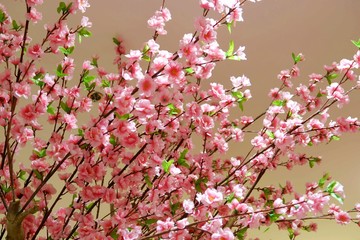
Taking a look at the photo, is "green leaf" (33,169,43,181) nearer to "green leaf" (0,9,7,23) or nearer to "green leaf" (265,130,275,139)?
"green leaf" (0,9,7,23)

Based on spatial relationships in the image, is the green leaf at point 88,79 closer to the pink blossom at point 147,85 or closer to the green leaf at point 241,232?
the pink blossom at point 147,85

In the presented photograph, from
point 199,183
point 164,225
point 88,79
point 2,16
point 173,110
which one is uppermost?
point 2,16

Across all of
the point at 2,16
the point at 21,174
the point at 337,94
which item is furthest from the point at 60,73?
the point at 337,94

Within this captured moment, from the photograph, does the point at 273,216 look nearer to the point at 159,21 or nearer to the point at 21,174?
the point at 159,21

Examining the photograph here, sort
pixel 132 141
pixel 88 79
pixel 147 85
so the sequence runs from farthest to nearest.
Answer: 1. pixel 88 79
2. pixel 132 141
3. pixel 147 85

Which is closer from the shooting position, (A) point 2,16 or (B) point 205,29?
(B) point 205,29

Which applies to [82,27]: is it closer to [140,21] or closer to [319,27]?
[140,21]

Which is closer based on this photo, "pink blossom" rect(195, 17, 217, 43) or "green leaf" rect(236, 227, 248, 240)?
"pink blossom" rect(195, 17, 217, 43)

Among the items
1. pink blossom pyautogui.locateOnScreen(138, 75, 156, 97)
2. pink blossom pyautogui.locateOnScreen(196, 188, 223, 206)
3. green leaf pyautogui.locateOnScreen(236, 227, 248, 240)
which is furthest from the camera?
green leaf pyautogui.locateOnScreen(236, 227, 248, 240)

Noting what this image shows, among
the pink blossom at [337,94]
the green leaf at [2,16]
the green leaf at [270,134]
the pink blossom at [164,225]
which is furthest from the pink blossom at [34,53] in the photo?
the pink blossom at [337,94]

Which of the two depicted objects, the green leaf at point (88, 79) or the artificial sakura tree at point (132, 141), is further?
the green leaf at point (88, 79)

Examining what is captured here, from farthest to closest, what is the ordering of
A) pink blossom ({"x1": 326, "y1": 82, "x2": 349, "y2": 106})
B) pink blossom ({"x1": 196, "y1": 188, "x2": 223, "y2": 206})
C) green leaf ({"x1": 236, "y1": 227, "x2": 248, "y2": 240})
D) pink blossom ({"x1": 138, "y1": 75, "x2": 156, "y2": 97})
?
pink blossom ({"x1": 326, "y1": 82, "x2": 349, "y2": 106}) < green leaf ({"x1": 236, "y1": 227, "x2": 248, "y2": 240}) < pink blossom ({"x1": 196, "y1": 188, "x2": 223, "y2": 206}) < pink blossom ({"x1": 138, "y1": 75, "x2": 156, "y2": 97})

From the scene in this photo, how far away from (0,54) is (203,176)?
0.74 m

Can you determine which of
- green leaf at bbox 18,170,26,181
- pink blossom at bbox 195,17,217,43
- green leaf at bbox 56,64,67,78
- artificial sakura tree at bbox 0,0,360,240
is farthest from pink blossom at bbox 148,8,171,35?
green leaf at bbox 18,170,26,181
